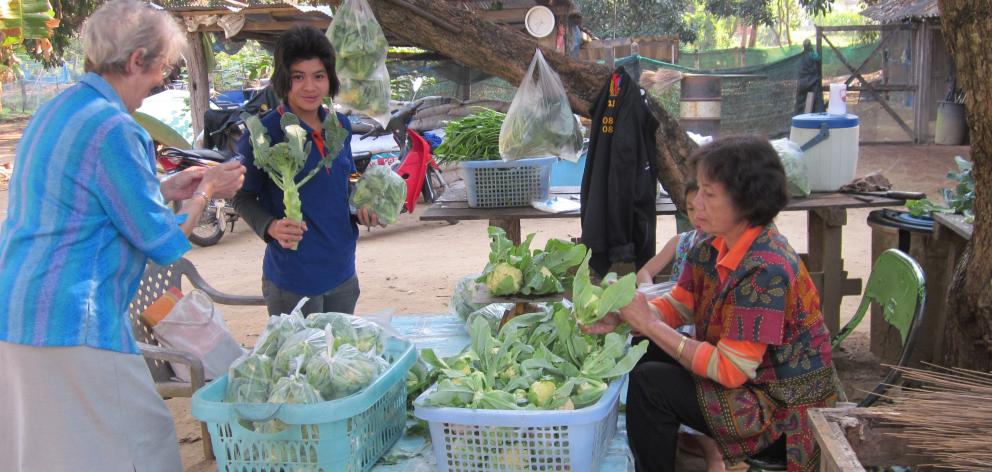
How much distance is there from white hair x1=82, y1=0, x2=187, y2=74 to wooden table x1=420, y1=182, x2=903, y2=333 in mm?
2188

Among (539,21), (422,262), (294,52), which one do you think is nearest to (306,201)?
(294,52)

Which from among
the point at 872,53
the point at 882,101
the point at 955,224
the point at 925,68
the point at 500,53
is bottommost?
the point at 955,224

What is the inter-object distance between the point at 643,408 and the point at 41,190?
1.68 m

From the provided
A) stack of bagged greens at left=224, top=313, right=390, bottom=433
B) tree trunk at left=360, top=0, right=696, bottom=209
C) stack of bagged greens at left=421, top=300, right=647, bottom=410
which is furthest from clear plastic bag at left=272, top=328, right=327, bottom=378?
tree trunk at left=360, top=0, right=696, bottom=209

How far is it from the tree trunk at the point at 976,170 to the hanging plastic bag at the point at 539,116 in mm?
1756

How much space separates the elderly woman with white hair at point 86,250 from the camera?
6.32 feet

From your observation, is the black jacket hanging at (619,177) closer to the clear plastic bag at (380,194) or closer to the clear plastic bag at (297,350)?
the clear plastic bag at (380,194)

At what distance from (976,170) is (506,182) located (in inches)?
88.3

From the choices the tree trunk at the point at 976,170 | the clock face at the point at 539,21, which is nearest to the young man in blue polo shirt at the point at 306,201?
the tree trunk at the point at 976,170

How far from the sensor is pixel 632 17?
18688 millimetres

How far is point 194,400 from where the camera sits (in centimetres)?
186

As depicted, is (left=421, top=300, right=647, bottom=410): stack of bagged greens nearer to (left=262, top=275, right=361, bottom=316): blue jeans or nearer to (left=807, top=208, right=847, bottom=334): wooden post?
(left=262, top=275, right=361, bottom=316): blue jeans

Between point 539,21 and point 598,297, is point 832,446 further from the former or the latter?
point 539,21

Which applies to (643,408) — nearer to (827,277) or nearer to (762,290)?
(762,290)
